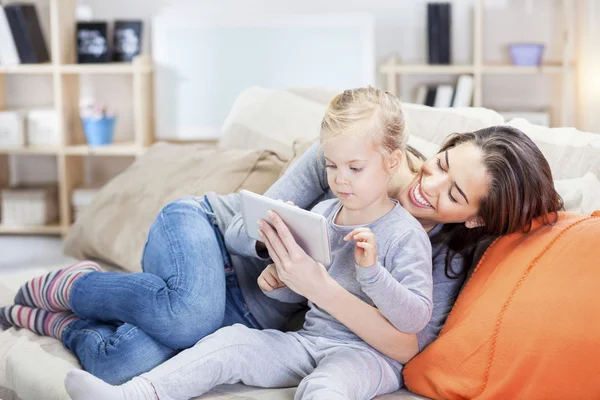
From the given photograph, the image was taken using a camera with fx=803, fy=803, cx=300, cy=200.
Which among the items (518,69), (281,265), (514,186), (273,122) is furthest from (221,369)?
(518,69)

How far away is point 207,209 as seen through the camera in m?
1.74

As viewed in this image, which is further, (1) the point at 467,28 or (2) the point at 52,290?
(1) the point at 467,28

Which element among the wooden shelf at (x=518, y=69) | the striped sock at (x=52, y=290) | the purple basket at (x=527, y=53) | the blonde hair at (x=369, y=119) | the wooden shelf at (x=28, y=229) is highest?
the purple basket at (x=527, y=53)

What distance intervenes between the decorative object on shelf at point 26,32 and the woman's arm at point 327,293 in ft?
9.95

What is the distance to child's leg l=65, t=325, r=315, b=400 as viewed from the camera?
1249mm

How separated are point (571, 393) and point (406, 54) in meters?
3.03

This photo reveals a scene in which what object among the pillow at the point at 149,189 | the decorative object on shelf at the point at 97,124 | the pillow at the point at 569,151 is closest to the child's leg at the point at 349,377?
the pillow at the point at 569,151

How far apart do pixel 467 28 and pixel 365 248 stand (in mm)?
2983

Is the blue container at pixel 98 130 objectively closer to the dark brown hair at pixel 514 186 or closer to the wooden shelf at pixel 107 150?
the wooden shelf at pixel 107 150

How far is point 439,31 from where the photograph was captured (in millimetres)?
3791

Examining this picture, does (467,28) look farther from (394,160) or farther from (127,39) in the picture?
(394,160)

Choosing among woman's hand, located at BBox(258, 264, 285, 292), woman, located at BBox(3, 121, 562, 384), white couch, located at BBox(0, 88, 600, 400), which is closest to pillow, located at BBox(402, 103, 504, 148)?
white couch, located at BBox(0, 88, 600, 400)

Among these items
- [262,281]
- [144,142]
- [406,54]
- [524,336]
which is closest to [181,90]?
[144,142]

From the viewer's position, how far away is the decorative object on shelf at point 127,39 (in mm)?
4008
